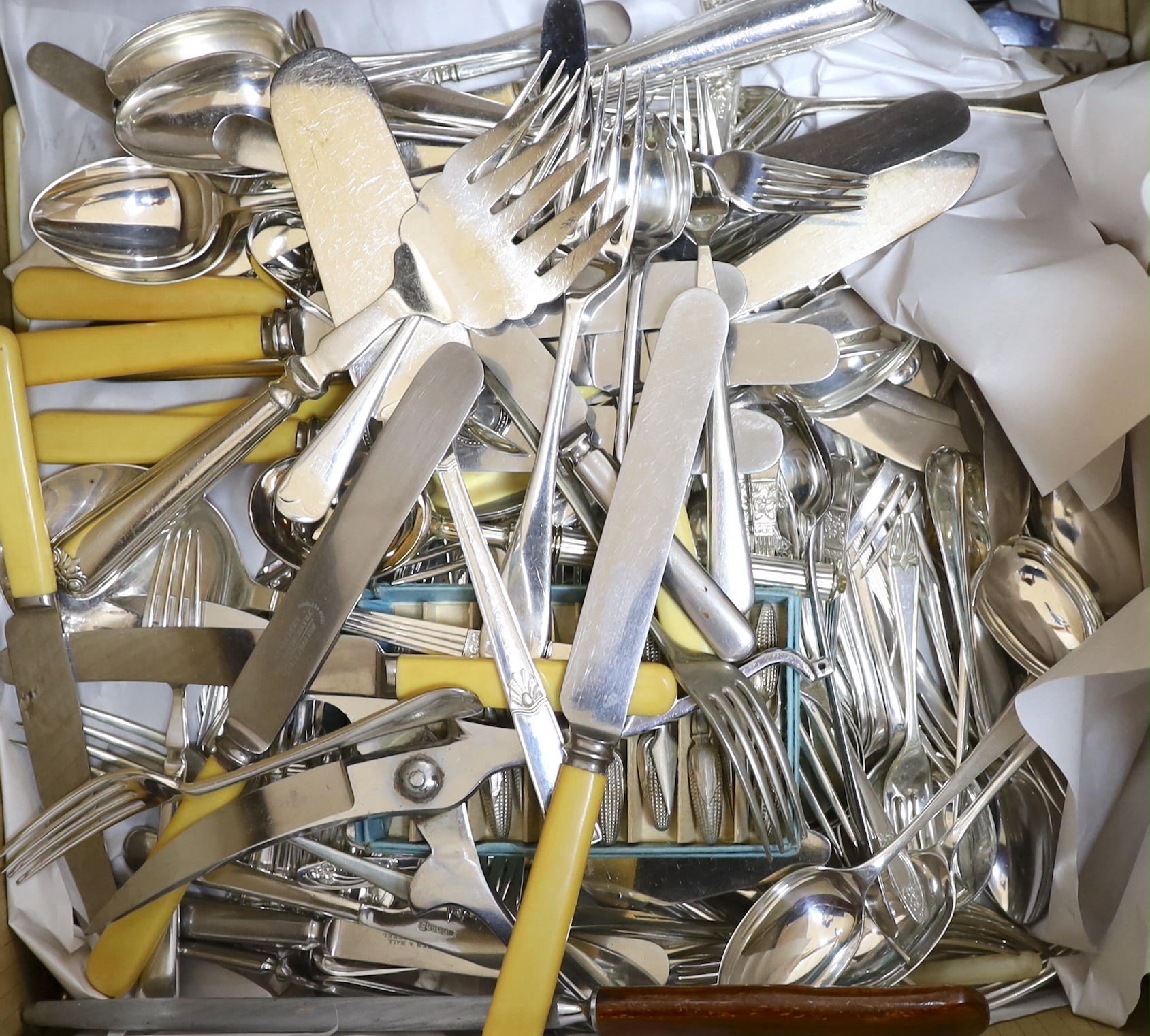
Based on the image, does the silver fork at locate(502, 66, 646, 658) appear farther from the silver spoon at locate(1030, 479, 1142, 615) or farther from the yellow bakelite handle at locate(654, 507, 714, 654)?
the silver spoon at locate(1030, 479, 1142, 615)

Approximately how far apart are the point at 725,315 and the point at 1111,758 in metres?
0.34

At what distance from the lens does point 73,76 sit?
1.98 feet

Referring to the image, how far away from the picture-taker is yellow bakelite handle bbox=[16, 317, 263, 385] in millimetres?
571

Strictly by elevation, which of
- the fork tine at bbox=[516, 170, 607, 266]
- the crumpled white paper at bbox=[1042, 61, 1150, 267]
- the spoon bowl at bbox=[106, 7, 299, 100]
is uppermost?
the spoon bowl at bbox=[106, 7, 299, 100]

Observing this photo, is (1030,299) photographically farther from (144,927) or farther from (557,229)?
(144,927)

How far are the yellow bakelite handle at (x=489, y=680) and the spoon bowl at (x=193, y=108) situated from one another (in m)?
0.33

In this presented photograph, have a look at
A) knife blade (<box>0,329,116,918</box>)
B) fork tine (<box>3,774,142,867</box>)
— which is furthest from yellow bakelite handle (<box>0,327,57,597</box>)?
fork tine (<box>3,774,142,867</box>)

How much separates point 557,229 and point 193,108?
26 centimetres

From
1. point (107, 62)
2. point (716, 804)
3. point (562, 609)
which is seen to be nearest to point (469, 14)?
point (107, 62)

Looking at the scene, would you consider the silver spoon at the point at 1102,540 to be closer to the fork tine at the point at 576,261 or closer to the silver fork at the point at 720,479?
the silver fork at the point at 720,479

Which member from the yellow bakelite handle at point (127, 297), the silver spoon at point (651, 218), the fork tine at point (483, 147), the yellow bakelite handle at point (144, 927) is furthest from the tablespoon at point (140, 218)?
the yellow bakelite handle at point (144, 927)

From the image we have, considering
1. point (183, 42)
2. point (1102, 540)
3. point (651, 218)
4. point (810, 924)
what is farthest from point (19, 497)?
point (1102, 540)

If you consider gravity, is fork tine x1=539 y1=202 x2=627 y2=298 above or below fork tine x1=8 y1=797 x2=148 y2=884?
above

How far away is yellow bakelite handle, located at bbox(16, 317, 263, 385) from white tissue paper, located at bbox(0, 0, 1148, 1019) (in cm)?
3
